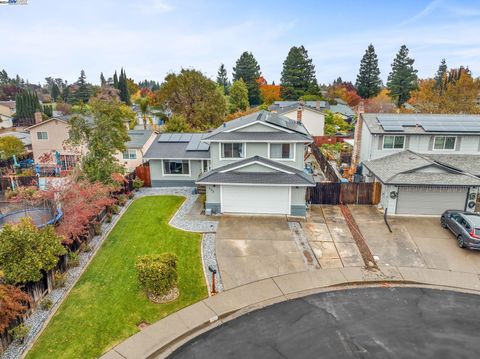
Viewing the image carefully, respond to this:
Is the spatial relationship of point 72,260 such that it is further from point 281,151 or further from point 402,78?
point 402,78

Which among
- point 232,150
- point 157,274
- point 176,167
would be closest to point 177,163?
point 176,167

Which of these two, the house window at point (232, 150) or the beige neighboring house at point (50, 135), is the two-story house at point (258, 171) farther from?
the beige neighboring house at point (50, 135)

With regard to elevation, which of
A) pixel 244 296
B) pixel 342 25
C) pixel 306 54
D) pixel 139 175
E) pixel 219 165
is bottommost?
pixel 244 296

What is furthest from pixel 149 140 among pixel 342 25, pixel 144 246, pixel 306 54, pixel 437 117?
pixel 306 54

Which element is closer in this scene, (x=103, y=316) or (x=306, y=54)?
(x=103, y=316)

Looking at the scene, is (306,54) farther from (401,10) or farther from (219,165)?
(219,165)

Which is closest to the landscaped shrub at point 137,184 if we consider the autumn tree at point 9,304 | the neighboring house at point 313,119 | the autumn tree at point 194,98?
the autumn tree at point 9,304

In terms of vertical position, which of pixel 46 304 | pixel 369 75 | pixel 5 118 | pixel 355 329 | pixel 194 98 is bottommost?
pixel 355 329

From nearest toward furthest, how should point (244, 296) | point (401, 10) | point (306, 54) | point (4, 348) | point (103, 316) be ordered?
1. point (4, 348)
2. point (103, 316)
3. point (244, 296)
4. point (401, 10)
5. point (306, 54)
